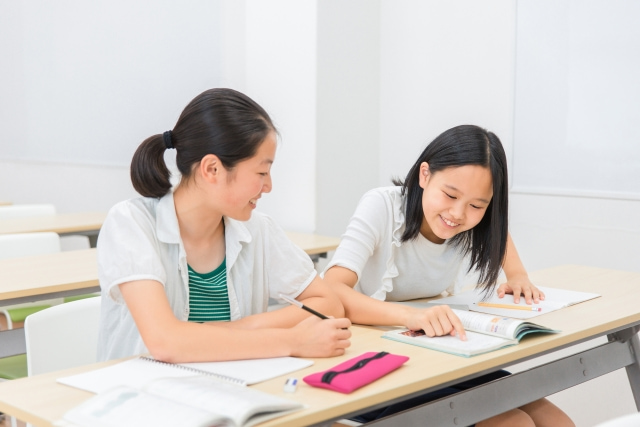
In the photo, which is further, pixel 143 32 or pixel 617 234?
pixel 143 32

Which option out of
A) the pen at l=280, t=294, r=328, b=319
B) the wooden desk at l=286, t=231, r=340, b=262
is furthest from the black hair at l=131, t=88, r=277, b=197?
the wooden desk at l=286, t=231, r=340, b=262

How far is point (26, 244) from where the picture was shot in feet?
9.95

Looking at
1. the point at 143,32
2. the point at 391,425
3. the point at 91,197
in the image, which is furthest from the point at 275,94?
the point at 391,425

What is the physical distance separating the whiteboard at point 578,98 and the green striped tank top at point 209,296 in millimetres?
1867

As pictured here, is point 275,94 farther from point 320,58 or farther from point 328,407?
point 328,407

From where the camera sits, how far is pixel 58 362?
1841 millimetres

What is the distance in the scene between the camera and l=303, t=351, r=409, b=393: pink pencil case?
1301 mm

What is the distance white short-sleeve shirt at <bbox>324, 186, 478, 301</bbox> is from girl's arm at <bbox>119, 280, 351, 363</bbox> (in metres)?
0.50

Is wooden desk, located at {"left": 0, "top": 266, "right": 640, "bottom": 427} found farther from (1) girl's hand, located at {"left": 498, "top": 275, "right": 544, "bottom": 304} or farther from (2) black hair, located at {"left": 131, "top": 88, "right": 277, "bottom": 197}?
(2) black hair, located at {"left": 131, "top": 88, "right": 277, "bottom": 197}

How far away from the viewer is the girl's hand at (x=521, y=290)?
210 centimetres

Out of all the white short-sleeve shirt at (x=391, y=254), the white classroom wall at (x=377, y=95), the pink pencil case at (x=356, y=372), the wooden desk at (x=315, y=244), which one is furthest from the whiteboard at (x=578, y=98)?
the pink pencil case at (x=356, y=372)

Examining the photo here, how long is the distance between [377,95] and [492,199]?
197cm

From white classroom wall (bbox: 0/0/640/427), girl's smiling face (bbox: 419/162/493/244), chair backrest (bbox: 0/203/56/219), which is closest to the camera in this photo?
girl's smiling face (bbox: 419/162/493/244)

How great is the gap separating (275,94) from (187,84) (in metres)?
0.87
